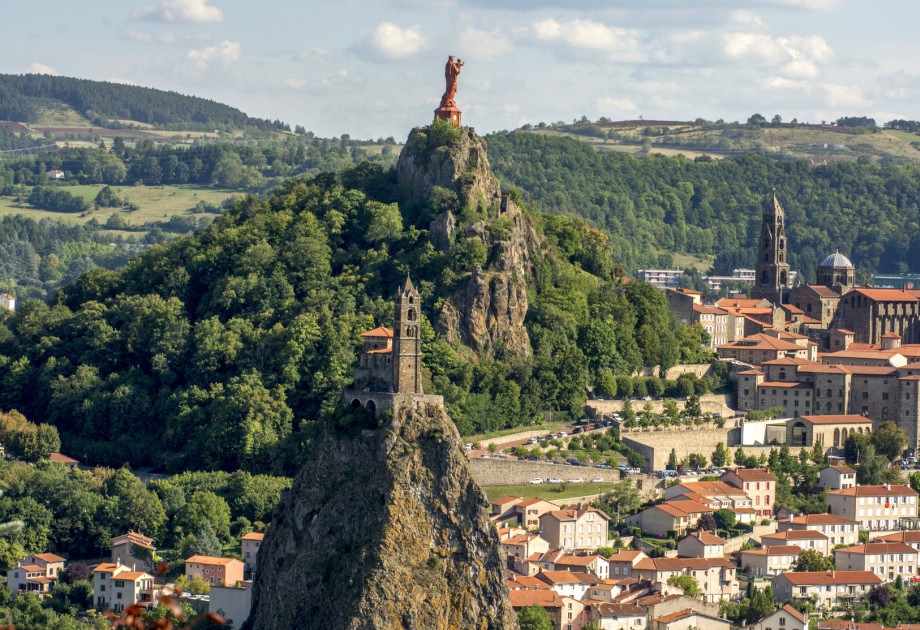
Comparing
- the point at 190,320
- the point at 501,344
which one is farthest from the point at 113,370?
the point at 501,344

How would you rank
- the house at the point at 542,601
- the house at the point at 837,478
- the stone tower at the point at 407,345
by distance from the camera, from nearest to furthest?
the house at the point at 542,601
the stone tower at the point at 407,345
the house at the point at 837,478

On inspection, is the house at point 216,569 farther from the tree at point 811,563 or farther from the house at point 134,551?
the tree at point 811,563

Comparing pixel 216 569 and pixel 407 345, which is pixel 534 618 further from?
pixel 216 569

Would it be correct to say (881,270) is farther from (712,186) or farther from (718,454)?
(718,454)

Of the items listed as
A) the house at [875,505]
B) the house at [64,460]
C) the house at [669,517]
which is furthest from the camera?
the house at [64,460]

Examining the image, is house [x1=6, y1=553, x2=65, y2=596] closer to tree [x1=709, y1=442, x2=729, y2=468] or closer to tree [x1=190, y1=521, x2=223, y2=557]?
tree [x1=190, y1=521, x2=223, y2=557]

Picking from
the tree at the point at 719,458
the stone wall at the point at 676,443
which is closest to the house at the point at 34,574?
the stone wall at the point at 676,443

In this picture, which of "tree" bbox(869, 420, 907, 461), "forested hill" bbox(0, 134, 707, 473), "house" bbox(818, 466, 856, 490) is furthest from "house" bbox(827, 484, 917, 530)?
"forested hill" bbox(0, 134, 707, 473)
